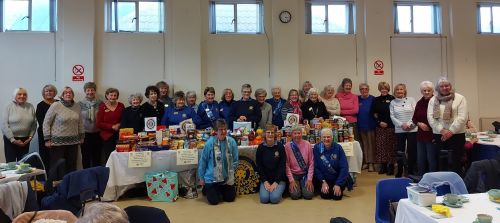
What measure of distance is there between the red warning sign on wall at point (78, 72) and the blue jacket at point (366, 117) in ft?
14.7

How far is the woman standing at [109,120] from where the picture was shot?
5.54 m

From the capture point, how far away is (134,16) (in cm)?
665

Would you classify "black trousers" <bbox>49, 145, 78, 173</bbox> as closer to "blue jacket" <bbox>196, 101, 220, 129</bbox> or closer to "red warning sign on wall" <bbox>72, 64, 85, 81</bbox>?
"red warning sign on wall" <bbox>72, 64, 85, 81</bbox>

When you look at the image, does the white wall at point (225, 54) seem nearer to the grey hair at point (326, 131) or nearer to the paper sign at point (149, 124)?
the paper sign at point (149, 124)

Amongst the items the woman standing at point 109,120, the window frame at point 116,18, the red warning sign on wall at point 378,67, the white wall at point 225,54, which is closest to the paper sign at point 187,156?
the woman standing at point 109,120

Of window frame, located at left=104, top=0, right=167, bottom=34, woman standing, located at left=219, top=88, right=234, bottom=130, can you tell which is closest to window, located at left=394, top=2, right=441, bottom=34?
woman standing, located at left=219, top=88, right=234, bottom=130

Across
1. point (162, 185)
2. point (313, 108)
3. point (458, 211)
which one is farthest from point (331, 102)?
point (458, 211)

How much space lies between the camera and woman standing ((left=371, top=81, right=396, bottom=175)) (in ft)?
20.1

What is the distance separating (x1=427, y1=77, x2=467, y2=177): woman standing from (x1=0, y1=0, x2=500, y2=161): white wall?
2.58 meters

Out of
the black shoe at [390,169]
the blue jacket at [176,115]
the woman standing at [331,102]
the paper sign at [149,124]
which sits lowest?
the black shoe at [390,169]

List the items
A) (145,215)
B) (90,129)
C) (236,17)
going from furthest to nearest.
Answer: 1. (236,17)
2. (90,129)
3. (145,215)

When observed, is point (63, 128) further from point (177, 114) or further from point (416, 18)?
point (416, 18)

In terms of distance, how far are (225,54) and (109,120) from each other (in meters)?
2.28

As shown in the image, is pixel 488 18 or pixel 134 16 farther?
pixel 488 18
